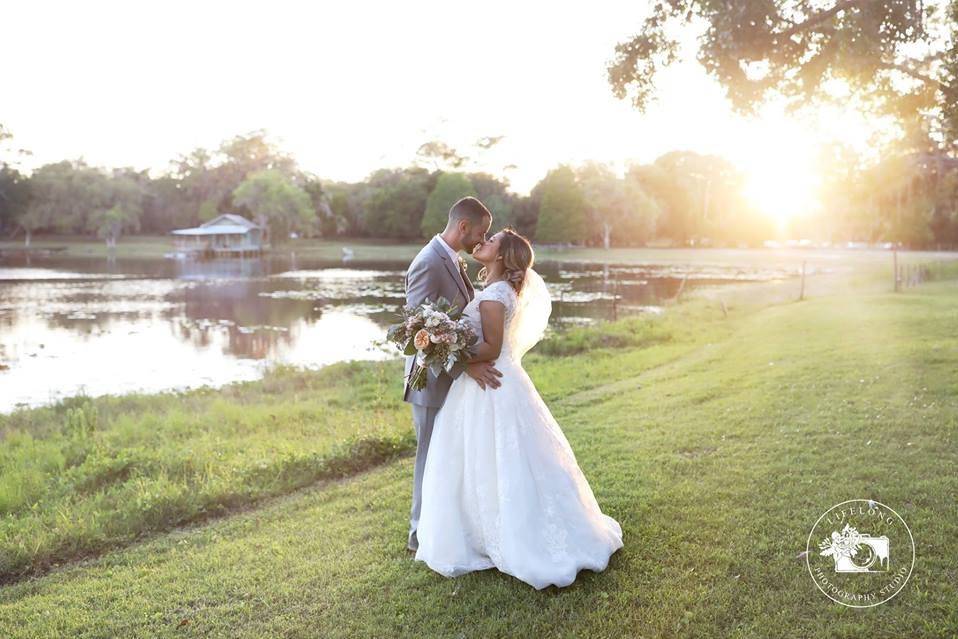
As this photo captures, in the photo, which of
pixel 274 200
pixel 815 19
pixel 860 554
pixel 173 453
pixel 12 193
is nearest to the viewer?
pixel 860 554

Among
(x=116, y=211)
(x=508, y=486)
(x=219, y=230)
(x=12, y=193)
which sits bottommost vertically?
(x=508, y=486)

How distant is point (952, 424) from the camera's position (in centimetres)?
748

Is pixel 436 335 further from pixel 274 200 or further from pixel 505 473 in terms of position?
pixel 274 200

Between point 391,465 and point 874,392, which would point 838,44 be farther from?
point 391,465

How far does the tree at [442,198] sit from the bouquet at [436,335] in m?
72.8

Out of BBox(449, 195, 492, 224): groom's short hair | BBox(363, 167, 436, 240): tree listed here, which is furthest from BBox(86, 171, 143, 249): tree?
BBox(449, 195, 492, 224): groom's short hair

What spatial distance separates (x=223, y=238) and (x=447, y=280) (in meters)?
72.9

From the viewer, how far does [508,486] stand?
4.67 meters

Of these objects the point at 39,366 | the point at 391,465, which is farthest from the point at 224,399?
the point at 39,366

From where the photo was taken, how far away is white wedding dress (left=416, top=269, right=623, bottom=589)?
15.3ft

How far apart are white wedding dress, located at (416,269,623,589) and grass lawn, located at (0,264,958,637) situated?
0.18 metres

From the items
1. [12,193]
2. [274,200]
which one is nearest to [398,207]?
[274,200]

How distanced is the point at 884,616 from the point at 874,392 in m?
5.56

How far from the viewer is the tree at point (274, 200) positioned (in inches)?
2913
